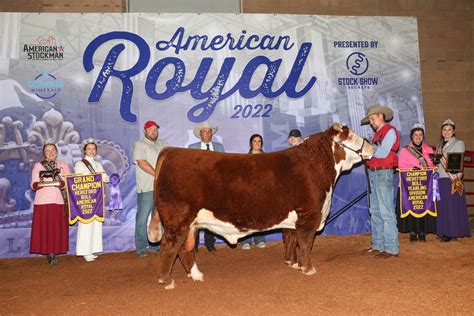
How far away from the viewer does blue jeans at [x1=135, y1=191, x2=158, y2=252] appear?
713cm

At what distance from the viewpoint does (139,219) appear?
7164mm

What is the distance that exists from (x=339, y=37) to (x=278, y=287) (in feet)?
18.4

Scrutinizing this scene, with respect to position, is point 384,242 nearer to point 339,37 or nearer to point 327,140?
point 327,140

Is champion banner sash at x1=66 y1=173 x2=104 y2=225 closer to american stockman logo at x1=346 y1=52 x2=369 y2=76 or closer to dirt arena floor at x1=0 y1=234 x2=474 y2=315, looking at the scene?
dirt arena floor at x1=0 y1=234 x2=474 y2=315

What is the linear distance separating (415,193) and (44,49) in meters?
6.90

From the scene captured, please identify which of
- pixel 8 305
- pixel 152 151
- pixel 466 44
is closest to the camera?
pixel 8 305

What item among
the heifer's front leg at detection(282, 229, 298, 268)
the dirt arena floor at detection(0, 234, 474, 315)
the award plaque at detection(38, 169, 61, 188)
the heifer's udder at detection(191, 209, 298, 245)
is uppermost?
the award plaque at detection(38, 169, 61, 188)

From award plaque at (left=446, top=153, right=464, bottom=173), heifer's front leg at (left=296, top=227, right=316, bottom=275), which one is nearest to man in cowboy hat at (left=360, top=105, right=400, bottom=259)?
heifer's front leg at (left=296, top=227, right=316, bottom=275)

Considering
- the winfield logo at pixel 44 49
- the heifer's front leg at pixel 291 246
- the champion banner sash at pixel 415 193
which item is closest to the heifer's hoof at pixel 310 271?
the heifer's front leg at pixel 291 246

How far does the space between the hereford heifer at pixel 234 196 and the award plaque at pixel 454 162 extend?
2.85 m

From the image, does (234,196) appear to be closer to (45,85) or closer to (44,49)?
(45,85)

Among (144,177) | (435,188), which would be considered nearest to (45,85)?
(144,177)

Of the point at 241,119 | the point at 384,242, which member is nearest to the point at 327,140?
the point at 384,242

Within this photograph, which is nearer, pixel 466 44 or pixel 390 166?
pixel 390 166
